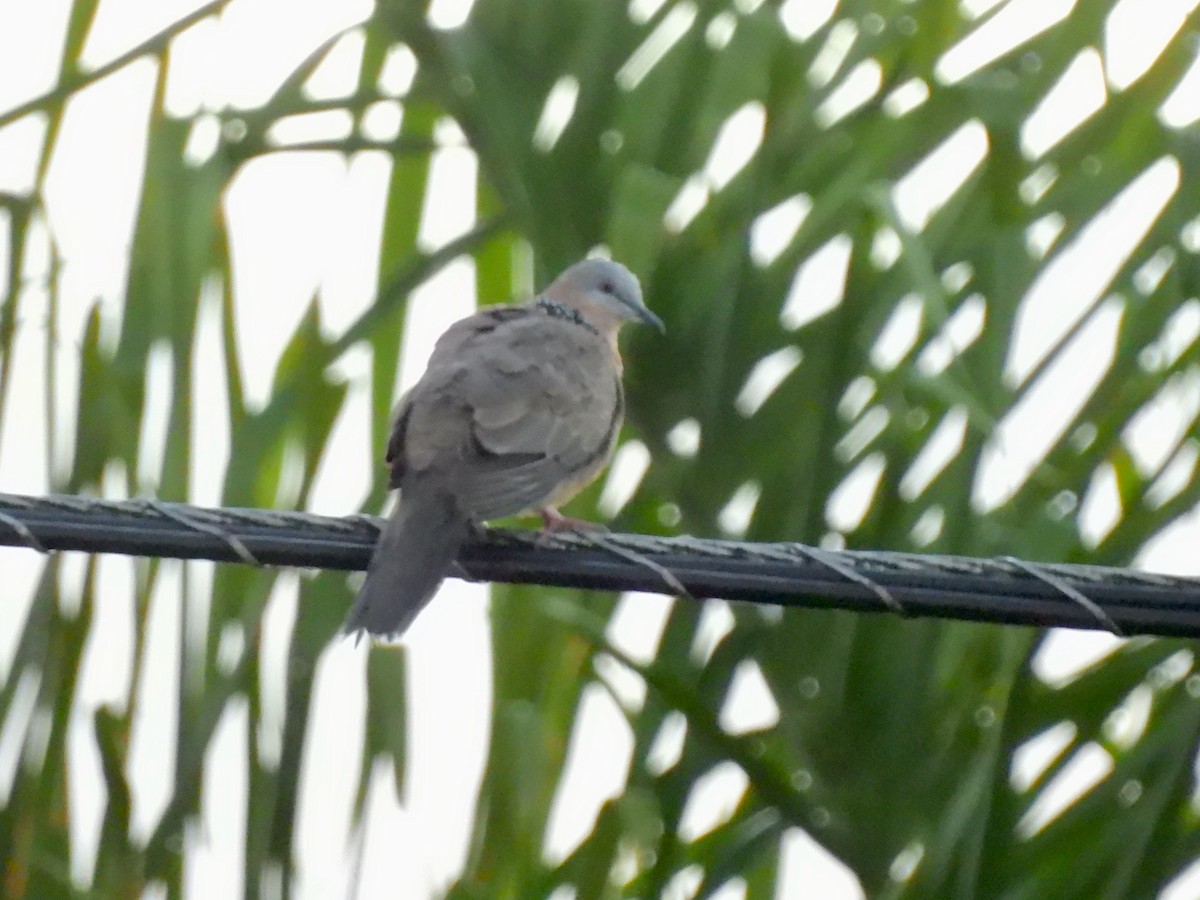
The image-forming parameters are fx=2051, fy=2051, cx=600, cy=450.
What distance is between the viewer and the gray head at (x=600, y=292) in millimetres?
3215

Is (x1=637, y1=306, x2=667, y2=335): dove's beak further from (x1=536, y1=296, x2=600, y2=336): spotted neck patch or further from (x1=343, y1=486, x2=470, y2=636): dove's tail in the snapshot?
(x1=536, y1=296, x2=600, y2=336): spotted neck patch

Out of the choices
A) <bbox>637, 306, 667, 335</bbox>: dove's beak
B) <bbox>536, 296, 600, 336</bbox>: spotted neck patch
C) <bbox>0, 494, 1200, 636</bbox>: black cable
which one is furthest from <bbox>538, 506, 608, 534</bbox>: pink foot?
<bbox>0, 494, 1200, 636</bbox>: black cable

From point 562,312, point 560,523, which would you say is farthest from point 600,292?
point 560,523

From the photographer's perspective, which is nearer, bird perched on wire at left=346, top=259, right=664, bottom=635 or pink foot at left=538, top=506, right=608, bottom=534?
bird perched on wire at left=346, top=259, right=664, bottom=635

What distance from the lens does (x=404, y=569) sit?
2.70 metres

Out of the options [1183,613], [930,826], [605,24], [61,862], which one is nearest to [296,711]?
[61,862]

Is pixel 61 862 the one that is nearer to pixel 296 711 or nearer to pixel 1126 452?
pixel 296 711

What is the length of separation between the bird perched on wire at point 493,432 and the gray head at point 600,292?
0.03 ft

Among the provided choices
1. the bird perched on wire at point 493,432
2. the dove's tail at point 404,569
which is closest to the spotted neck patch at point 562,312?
the bird perched on wire at point 493,432

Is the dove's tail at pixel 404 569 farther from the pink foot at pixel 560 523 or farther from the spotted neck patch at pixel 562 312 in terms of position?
the spotted neck patch at pixel 562 312

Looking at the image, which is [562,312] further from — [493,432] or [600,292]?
[493,432]

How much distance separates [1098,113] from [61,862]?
6.13ft

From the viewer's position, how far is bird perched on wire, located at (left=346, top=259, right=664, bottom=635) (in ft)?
8.93

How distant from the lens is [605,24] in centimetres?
309
